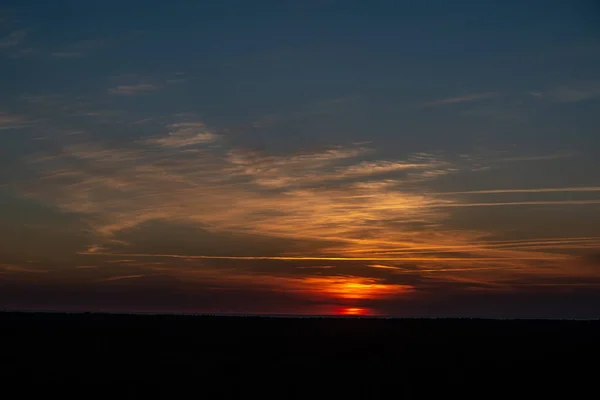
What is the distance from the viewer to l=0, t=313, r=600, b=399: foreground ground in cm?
3484

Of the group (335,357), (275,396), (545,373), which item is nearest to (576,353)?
(545,373)

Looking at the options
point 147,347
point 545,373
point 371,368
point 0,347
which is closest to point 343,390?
point 371,368

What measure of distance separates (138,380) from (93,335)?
36.8 meters

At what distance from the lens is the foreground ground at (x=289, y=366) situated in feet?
114

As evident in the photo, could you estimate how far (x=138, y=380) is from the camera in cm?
3725

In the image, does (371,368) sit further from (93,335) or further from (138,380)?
(93,335)

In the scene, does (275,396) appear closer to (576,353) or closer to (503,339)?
(576,353)

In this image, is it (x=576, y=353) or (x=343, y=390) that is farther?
(x=576, y=353)

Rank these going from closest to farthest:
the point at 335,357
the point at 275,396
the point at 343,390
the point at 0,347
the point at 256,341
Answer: the point at 275,396
the point at 343,390
the point at 335,357
the point at 0,347
the point at 256,341

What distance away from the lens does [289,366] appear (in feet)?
146

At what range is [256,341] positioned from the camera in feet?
211

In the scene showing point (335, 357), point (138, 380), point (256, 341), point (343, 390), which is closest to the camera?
point (343, 390)

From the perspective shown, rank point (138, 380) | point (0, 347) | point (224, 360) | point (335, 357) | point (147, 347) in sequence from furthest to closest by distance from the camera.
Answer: point (147, 347) < point (0, 347) < point (335, 357) < point (224, 360) < point (138, 380)

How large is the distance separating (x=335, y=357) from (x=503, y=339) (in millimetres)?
27560
